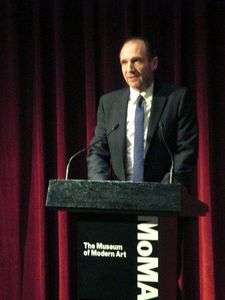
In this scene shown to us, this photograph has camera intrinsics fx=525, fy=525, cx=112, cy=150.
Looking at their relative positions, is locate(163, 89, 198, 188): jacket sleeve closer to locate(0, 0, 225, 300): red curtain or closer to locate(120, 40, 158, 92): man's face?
locate(120, 40, 158, 92): man's face

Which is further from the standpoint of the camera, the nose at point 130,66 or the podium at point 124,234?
the nose at point 130,66

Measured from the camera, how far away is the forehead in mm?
2002

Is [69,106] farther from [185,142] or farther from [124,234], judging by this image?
[124,234]

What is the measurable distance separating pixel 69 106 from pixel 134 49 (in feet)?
3.22

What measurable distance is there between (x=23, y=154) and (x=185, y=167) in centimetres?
133

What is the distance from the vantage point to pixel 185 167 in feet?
6.17

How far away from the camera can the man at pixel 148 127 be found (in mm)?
1925

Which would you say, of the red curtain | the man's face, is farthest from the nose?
the red curtain

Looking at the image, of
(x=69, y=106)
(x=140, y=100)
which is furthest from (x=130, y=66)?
(x=69, y=106)

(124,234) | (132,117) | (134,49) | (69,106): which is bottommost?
(124,234)

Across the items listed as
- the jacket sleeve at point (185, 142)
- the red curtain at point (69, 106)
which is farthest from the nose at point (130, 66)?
the red curtain at point (69, 106)

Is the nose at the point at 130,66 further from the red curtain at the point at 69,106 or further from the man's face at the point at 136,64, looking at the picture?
the red curtain at the point at 69,106

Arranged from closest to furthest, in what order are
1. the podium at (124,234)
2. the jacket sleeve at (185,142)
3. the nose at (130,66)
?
the podium at (124,234), the jacket sleeve at (185,142), the nose at (130,66)

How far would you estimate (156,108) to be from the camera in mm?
1988
